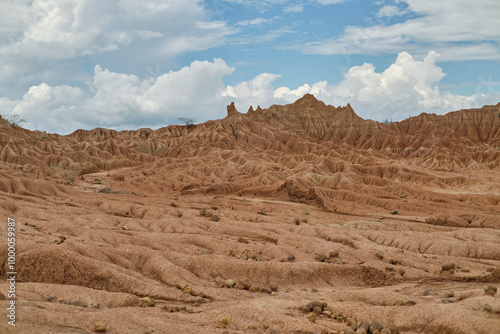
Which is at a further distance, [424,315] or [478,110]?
[478,110]

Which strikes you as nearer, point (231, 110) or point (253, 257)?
A: point (253, 257)

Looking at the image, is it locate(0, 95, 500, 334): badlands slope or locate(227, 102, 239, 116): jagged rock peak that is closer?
locate(0, 95, 500, 334): badlands slope

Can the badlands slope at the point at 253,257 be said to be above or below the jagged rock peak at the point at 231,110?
below

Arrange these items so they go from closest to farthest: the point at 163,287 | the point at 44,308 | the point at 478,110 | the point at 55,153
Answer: the point at 44,308, the point at 163,287, the point at 55,153, the point at 478,110

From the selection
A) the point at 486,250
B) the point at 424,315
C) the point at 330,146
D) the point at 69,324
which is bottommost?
the point at 486,250

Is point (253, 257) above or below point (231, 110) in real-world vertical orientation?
below

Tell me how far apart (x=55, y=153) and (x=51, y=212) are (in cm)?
7888

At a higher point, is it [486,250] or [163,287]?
[163,287]

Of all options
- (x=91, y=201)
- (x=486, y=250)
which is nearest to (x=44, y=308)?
(x=486, y=250)

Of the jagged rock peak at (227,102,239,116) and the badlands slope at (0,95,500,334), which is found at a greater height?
the jagged rock peak at (227,102,239,116)

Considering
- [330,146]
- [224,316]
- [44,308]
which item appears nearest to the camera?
[44,308]

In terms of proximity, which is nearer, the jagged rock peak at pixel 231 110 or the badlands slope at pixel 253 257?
the badlands slope at pixel 253 257

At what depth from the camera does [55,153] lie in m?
102

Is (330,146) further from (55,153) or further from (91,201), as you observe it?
(91,201)
